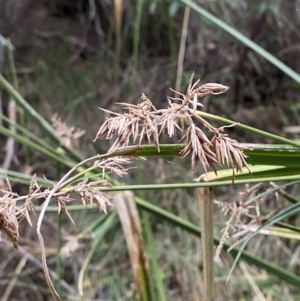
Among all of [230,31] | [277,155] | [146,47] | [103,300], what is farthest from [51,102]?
[277,155]

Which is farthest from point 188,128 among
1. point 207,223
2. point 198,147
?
point 207,223

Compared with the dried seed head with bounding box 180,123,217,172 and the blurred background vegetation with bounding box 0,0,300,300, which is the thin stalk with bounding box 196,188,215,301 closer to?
the dried seed head with bounding box 180,123,217,172

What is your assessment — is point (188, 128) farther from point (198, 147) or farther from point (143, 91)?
point (143, 91)

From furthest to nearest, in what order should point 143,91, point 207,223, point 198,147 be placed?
point 143,91 < point 207,223 < point 198,147

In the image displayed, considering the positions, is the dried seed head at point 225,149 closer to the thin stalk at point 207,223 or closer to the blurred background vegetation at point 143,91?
the thin stalk at point 207,223

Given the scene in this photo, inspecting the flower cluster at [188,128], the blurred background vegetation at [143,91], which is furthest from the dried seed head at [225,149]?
the blurred background vegetation at [143,91]

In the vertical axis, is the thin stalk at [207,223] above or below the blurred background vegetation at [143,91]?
below

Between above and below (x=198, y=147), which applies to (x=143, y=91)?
above

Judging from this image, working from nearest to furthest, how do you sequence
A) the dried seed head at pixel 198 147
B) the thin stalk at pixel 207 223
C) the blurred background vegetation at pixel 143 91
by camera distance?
the dried seed head at pixel 198 147, the thin stalk at pixel 207 223, the blurred background vegetation at pixel 143 91
